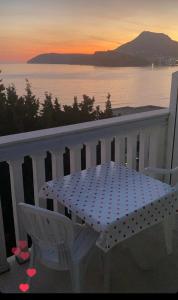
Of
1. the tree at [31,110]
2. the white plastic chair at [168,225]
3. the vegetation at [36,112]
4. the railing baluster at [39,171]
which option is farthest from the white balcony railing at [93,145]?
the tree at [31,110]

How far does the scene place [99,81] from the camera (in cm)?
Answer: 399

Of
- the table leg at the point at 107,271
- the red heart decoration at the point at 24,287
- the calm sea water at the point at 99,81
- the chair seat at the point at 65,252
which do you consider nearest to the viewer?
the chair seat at the point at 65,252

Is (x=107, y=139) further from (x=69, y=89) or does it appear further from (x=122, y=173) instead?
(x=69, y=89)

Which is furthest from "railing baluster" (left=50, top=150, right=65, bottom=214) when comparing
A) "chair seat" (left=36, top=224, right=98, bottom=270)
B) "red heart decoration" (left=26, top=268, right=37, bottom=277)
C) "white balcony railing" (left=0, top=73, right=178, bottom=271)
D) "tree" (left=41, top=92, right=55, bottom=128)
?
"tree" (left=41, top=92, right=55, bottom=128)

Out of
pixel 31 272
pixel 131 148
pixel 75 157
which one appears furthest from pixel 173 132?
pixel 31 272

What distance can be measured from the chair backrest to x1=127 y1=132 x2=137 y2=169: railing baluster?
1.33 metres

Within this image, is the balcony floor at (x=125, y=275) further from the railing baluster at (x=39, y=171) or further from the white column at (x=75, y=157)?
the white column at (x=75, y=157)

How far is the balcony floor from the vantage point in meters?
1.84

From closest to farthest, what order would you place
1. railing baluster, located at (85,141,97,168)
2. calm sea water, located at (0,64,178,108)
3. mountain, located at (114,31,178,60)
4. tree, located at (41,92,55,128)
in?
railing baluster, located at (85,141,97,168), mountain, located at (114,31,178,60), calm sea water, located at (0,64,178,108), tree, located at (41,92,55,128)

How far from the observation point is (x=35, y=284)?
188 centimetres

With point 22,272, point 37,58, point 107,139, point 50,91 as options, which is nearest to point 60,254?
point 22,272

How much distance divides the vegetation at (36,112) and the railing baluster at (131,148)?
2.22 m

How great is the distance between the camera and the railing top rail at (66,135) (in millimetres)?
1789

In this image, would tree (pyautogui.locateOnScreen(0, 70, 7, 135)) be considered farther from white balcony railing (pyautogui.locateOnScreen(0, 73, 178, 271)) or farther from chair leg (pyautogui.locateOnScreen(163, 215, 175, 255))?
chair leg (pyautogui.locateOnScreen(163, 215, 175, 255))
